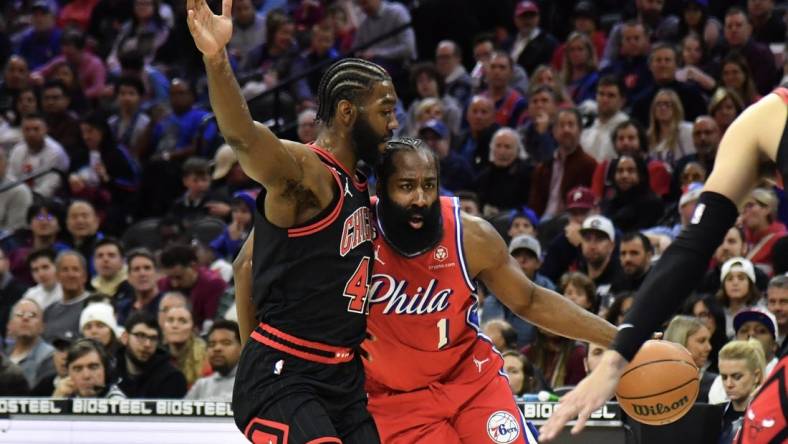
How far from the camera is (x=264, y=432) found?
477 centimetres

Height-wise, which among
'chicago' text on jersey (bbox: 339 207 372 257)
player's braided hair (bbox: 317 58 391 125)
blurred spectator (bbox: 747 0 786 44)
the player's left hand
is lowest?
blurred spectator (bbox: 747 0 786 44)

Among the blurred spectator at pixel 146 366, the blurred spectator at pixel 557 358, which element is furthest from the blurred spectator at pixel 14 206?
the blurred spectator at pixel 557 358

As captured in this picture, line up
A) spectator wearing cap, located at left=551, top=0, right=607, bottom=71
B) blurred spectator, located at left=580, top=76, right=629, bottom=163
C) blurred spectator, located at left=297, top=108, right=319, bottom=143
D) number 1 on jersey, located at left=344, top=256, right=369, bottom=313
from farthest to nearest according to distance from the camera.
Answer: spectator wearing cap, located at left=551, top=0, right=607, bottom=71
blurred spectator, located at left=297, top=108, right=319, bottom=143
blurred spectator, located at left=580, top=76, right=629, bottom=163
number 1 on jersey, located at left=344, top=256, right=369, bottom=313

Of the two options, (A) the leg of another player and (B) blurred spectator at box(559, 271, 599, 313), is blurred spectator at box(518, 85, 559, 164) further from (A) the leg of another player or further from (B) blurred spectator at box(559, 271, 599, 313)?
(A) the leg of another player

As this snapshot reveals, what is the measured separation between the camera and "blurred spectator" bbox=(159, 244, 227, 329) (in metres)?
10.8

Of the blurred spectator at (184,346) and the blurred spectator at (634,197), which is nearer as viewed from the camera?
the blurred spectator at (184,346)

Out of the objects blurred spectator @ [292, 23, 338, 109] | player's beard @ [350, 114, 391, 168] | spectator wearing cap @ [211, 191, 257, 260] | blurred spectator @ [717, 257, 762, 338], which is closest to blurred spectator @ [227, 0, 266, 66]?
blurred spectator @ [292, 23, 338, 109]

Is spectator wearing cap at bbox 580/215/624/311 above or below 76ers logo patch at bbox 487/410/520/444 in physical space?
below

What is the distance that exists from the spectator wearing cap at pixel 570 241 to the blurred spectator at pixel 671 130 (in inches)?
33.3

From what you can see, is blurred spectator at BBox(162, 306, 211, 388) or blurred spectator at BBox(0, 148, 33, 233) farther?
blurred spectator at BBox(0, 148, 33, 233)

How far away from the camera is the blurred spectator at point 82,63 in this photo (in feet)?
52.5

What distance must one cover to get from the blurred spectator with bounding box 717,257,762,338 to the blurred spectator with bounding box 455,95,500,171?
378cm

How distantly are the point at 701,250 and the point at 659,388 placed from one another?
1819 millimetres

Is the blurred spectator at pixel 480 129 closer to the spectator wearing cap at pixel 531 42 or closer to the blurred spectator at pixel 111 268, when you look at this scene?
the spectator wearing cap at pixel 531 42
